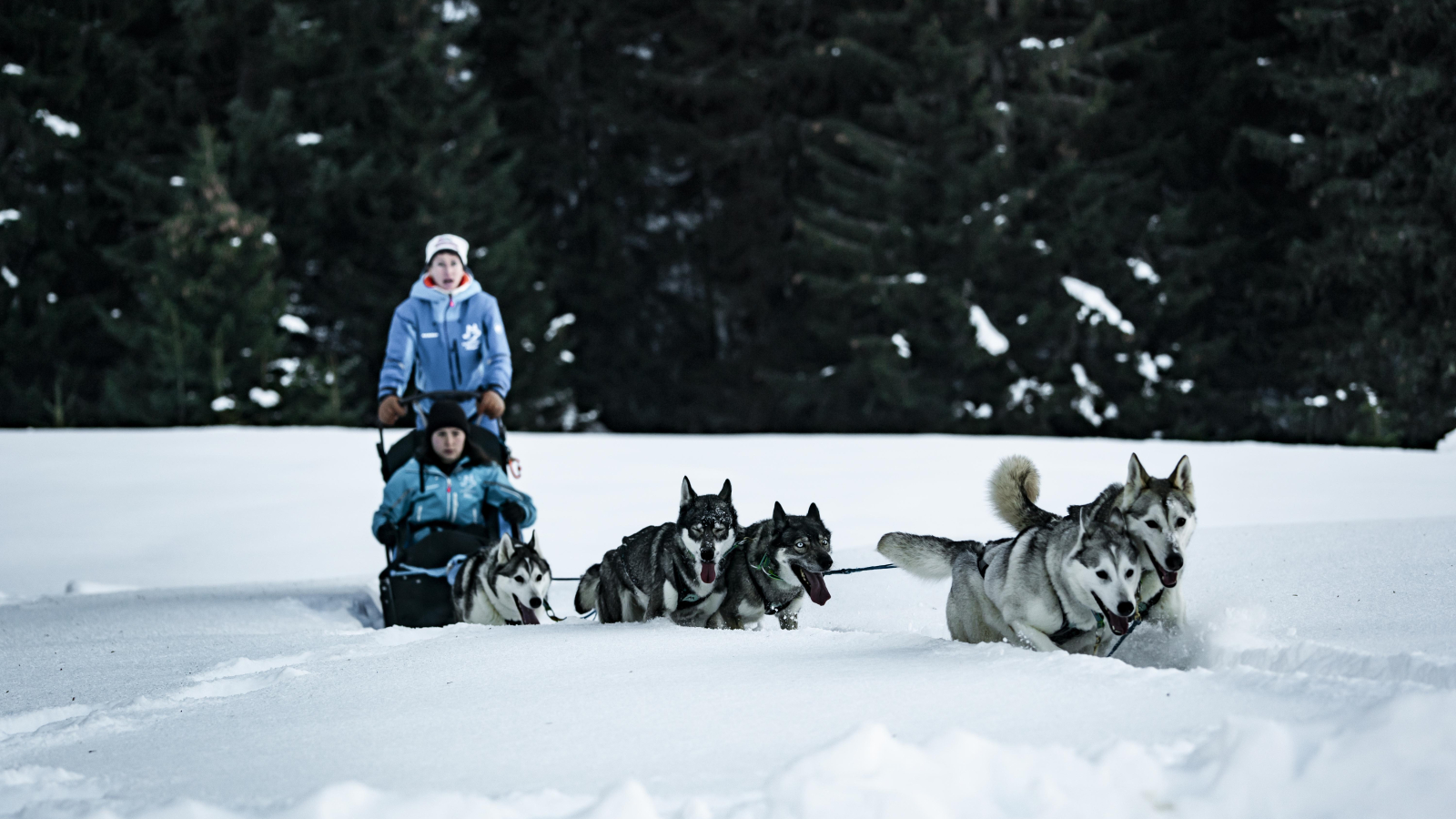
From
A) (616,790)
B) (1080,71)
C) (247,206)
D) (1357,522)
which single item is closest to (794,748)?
(616,790)

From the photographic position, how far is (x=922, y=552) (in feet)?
15.0

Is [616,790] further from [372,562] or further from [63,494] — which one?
[63,494]

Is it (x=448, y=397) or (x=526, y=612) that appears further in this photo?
(x=448, y=397)

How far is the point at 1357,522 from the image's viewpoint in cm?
655

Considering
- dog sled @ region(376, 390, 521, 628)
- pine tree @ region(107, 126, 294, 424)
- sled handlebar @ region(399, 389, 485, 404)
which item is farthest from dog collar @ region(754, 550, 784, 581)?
pine tree @ region(107, 126, 294, 424)

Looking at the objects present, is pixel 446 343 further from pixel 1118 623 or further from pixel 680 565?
pixel 1118 623

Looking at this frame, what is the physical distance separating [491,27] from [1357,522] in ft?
74.1

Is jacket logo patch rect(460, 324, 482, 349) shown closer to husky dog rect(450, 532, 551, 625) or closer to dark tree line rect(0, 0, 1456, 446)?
husky dog rect(450, 532, 551, 625)

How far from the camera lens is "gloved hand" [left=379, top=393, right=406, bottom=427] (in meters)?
5.83

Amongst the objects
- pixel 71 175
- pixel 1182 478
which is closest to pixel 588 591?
pixel 1182 478

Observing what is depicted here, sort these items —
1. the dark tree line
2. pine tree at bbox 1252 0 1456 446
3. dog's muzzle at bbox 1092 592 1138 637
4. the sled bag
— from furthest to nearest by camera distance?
the dark tree line → pine tree at bbox 1252 0 1456 446 → the sled bag → dog's muzzle at bbox 1092 592 1138 637

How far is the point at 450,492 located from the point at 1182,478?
10.3 feet

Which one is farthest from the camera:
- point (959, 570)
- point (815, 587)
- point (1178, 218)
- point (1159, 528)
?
point (1178, 218)

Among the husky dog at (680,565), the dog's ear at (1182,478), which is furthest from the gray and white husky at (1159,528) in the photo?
the husky dog at (680,565)
